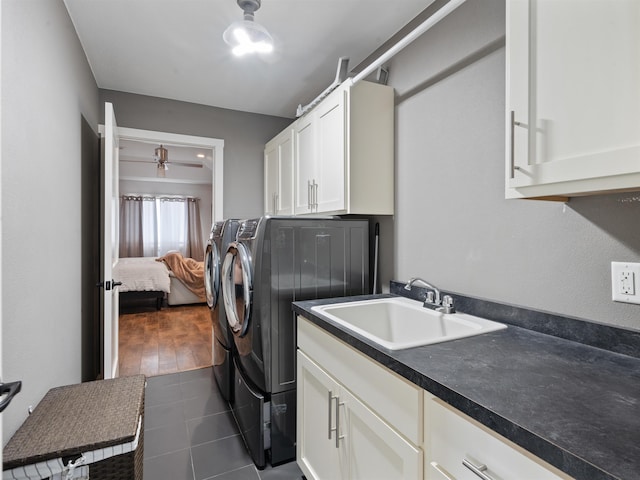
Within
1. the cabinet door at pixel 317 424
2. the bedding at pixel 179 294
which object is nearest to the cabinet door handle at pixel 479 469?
the cabinet door at pixel 317 424

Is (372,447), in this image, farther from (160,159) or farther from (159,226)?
(159,226)

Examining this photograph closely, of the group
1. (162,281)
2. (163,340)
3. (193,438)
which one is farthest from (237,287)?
(162,281)

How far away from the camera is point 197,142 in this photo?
3.14 meters

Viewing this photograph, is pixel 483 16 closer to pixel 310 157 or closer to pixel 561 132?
pixel 561 132

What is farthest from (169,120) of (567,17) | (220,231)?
(567,17)

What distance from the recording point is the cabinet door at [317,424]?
1324mm

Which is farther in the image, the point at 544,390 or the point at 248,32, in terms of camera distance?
the point at 248,32

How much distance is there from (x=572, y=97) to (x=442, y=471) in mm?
998

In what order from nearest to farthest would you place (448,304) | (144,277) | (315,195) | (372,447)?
(372,447) < (448,304) < (315,195) < (144,277)

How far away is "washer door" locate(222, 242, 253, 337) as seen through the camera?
1.85 m

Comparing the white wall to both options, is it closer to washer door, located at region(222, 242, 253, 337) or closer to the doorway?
washer door, located at region(222, 242, 253, 337)

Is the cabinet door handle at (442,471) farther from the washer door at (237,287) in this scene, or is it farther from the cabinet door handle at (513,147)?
the washer door at (237,287)

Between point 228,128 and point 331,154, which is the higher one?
point 228,128

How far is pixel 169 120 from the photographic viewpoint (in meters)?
3.06
